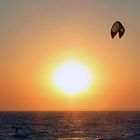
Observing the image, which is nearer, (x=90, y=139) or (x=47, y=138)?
(x=90, y=139)

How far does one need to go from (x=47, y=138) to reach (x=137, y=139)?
13536mm

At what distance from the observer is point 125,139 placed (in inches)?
2938

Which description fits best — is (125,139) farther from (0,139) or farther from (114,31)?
(114,31)

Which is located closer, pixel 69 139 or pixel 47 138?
pixel 69 139

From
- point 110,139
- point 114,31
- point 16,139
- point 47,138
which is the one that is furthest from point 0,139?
point 114,31

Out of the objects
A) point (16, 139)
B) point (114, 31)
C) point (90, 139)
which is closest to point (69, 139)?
point (90, 139)

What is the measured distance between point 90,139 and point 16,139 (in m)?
10.5

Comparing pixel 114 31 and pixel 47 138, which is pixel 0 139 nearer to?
pixel 47 138

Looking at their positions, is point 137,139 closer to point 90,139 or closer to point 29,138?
point 90,139

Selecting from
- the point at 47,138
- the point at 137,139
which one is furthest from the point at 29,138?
the point at 137,139

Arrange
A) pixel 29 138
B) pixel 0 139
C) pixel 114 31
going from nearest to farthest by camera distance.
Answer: pixel 114 31
pixel 0 139
pixel 29 138

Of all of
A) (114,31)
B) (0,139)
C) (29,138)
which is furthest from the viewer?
(29,138)

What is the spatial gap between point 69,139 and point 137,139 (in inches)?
389

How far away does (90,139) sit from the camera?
74188 millimetres
